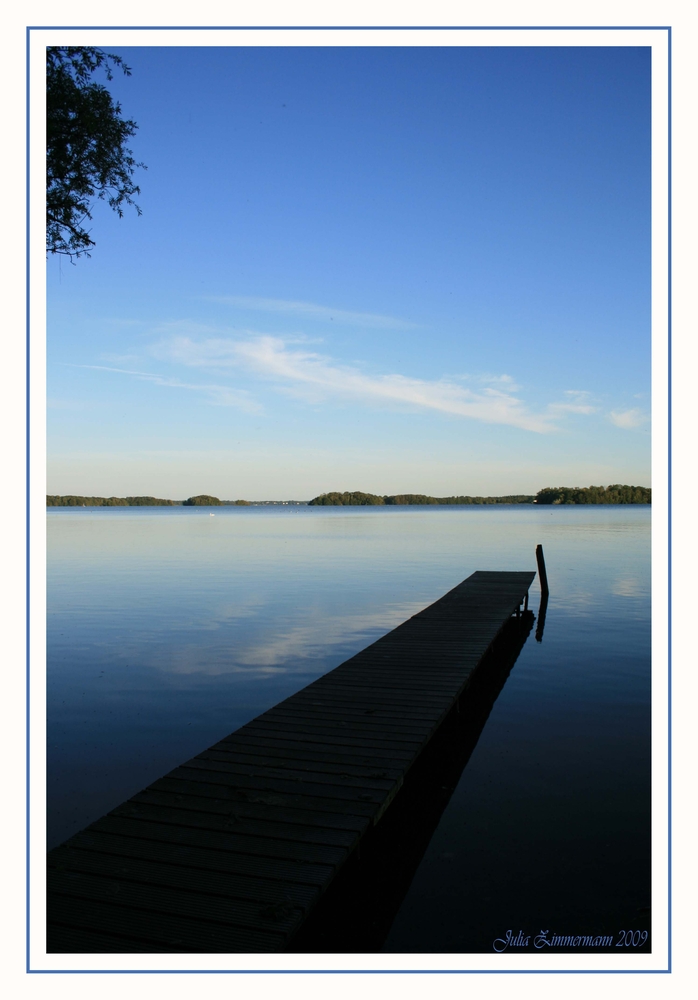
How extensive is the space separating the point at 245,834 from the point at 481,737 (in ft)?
14.7

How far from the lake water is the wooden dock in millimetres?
776

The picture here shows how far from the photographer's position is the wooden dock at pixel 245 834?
344 cm

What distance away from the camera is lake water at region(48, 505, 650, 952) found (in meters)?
4.78

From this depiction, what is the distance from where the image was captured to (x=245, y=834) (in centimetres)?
435

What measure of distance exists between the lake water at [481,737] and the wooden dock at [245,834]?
2.54 feet

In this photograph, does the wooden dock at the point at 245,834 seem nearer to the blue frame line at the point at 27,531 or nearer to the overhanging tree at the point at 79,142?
the blue frame line at the point at 27,531
